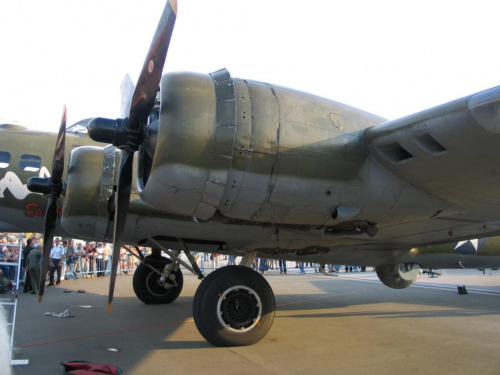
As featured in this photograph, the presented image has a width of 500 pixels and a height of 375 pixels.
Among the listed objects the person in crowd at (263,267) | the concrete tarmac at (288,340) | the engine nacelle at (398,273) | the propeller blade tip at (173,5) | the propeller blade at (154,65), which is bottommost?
the concrete tarmac at (288,340)

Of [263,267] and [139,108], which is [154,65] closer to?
[139,108]

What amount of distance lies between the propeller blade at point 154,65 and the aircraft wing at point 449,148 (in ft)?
8.03

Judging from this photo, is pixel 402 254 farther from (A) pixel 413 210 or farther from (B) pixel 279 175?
(B) pixel 279 175

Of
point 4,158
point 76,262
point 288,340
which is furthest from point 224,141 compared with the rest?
point 76,262

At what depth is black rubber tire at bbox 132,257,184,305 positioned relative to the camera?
9.05 metres

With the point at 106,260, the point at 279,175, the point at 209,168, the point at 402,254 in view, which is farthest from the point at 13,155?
the point at 106,260

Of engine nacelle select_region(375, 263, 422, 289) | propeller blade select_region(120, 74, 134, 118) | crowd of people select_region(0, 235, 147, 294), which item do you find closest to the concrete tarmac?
engine nacelle select_region(375, 263, 422, 289)

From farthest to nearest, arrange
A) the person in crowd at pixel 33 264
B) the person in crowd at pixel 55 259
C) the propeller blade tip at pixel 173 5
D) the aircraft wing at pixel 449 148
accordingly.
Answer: the person in crowd at pixel 55 259 < the person in crowd at pixel 33 264 < the propeller blade tip at pixel 173 5 < the aircraft wing at pixel 449 148

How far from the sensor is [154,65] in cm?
418

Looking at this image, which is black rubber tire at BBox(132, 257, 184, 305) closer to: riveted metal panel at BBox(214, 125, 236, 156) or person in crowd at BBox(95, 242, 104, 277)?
riveted metal panel at BBox(214, 125, 236, 156)

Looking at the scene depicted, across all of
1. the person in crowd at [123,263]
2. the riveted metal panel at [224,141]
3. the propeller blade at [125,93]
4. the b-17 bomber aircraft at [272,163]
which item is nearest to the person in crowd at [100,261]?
the person in crowd at [123,263]

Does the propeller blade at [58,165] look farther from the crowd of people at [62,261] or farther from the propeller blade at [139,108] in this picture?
the crowd of people at [62,261]

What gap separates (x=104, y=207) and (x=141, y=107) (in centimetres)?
261

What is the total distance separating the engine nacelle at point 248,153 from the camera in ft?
13.6
